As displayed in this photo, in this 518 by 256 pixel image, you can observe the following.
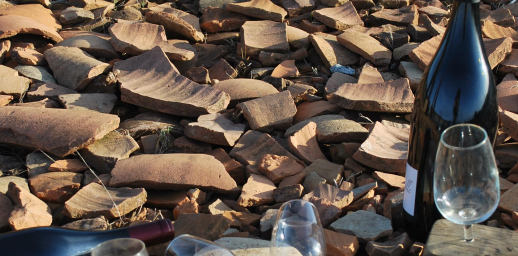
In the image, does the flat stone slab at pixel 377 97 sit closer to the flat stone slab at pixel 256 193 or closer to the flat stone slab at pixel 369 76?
the flat stone slab at pixel 369 76

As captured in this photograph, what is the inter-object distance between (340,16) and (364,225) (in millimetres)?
Answer: 3003

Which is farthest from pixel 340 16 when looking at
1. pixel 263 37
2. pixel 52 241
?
pixel 52 241

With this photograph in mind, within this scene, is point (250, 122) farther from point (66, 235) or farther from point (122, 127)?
point (66, 235)

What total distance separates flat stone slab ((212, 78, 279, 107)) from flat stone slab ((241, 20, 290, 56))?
529mm

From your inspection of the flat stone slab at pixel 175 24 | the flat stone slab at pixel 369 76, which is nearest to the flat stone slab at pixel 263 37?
the flat stone slab at pixel 175 24

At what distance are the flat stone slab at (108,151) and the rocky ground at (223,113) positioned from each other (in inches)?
0.5

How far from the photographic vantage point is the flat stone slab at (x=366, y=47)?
178 inches

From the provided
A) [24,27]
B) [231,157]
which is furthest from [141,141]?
[24,27]

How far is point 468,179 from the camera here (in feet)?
5.79

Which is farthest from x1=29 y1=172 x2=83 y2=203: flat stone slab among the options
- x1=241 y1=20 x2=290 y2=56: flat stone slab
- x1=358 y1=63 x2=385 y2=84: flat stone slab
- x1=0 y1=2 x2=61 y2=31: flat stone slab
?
x1=0 y1=2 x2=61 y2=31: flat stone slab

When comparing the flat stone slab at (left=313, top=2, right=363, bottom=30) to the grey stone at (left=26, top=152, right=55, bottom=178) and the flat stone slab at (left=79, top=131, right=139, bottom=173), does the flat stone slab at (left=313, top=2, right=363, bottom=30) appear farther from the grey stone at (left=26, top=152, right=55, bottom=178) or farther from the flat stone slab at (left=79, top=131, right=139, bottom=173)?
the grey stone at (left=26, top=152, right=55, bottom=178)

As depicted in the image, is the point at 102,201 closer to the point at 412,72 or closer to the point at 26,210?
the point at 26,210

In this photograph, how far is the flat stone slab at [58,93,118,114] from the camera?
3.81 m

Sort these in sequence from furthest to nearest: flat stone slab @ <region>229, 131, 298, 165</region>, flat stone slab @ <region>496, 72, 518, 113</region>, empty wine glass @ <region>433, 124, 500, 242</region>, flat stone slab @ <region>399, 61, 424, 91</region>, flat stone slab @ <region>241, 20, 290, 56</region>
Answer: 1. flat stone slab @ <region>241, 20, 290, 56</region>
2. flat stone slab @ <region>399, 61, 424, 91</region>
3. flat stone slab @ <region>496, 72, 518, 113</region>
4. flat stone slab @ <region>229, 131, 298, 165</region>
5. empty wine glass @ <region>433, 124, 500, 242</region>
